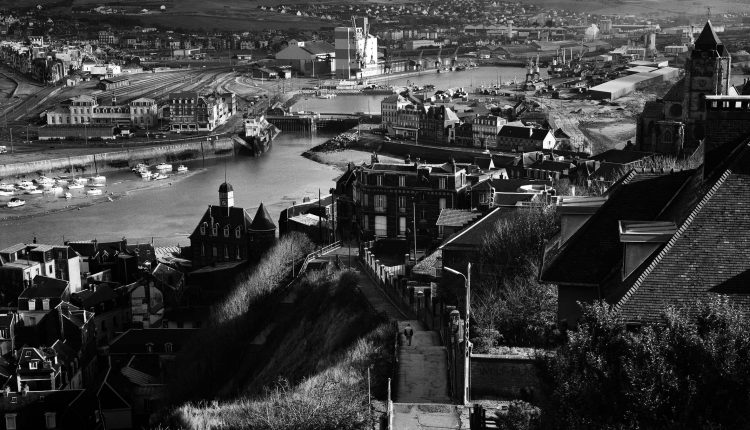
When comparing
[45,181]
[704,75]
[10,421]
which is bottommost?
[45,181]

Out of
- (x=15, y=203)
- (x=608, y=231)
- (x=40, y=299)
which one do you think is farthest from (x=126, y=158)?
(x=608, y=231)

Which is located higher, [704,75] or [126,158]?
[704,75]

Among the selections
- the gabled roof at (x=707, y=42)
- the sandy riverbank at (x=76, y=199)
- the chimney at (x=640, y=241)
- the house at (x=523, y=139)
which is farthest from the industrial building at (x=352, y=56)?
the chimney at (x=640, y=241)

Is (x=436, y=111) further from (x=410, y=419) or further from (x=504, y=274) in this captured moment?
(x=410, y=419)

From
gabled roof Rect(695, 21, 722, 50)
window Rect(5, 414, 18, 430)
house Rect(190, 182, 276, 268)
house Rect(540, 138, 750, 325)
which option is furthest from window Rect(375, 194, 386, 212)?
house Rect(540, 138, 750, 325)

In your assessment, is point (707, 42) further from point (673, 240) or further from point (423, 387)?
point (673, 240)

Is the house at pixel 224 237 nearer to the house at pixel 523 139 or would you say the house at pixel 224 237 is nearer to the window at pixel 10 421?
the window at pixel 10 421
